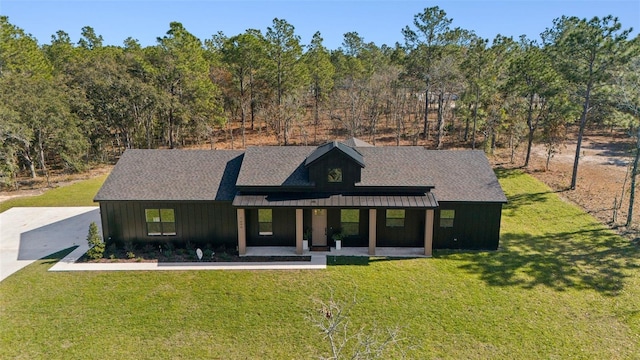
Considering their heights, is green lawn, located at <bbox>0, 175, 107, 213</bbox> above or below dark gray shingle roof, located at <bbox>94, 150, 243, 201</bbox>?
below

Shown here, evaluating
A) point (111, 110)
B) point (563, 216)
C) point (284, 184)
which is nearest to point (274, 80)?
point (111, 110)

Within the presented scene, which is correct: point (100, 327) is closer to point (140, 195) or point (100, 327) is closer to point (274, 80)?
point (140, 195)

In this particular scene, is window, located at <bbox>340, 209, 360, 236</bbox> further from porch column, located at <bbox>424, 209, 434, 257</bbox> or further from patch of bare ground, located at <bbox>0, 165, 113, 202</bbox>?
patch of bare ground, located at <bbox>0, 165, 113, 202</bbox>

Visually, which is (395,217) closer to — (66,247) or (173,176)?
(173,176)

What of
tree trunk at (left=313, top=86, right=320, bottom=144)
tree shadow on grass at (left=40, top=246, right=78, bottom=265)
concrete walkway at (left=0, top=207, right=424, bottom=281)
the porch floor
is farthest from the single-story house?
tree trunk at (left=313, top=86, right=320, bottom=144)

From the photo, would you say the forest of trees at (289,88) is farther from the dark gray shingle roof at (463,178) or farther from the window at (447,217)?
the window at (447,217)

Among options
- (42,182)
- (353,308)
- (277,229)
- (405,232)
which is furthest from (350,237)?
(42,182)
